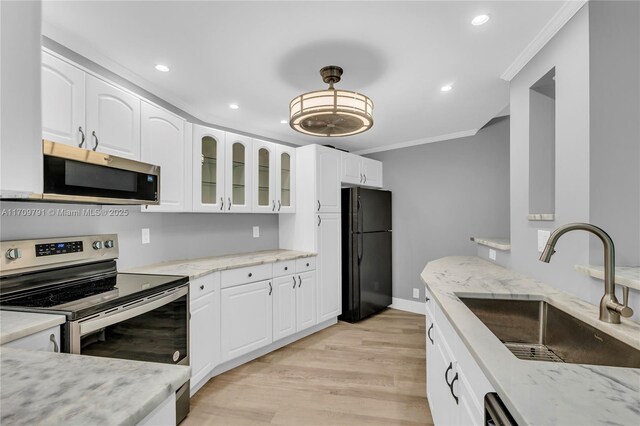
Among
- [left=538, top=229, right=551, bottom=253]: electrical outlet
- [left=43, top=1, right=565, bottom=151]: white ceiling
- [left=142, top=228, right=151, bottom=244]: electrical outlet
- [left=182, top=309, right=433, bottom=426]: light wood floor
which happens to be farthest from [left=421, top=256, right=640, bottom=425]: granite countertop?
[left=142, top=228, right=151, bottom=244]: electrical outlet

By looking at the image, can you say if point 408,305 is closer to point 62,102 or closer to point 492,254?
point 492,254

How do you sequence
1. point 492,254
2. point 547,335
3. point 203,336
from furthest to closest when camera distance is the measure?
point 492,254
point 203,336
point 547,335

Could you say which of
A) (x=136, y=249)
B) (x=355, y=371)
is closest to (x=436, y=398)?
(x=355, y=371)

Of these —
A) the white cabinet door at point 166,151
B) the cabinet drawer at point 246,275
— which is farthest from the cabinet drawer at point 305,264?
the white cabinet door at point 166,151

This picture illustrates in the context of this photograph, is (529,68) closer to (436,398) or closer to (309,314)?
(436,398)

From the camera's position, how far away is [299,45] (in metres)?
1.83

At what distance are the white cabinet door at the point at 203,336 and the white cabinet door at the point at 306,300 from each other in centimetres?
94

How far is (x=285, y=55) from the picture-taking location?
1.93 meters

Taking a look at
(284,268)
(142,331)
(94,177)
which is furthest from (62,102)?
(284,268)

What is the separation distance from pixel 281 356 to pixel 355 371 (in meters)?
0.72

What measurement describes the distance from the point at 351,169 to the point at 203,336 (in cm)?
255

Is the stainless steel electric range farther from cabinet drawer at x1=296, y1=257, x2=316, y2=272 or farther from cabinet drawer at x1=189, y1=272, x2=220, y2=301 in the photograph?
cabinet drawer at x1=296, y1=257, x2=316, y2=272

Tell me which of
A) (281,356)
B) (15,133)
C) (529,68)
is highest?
(529,68)

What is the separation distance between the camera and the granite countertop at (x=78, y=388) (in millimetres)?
517
